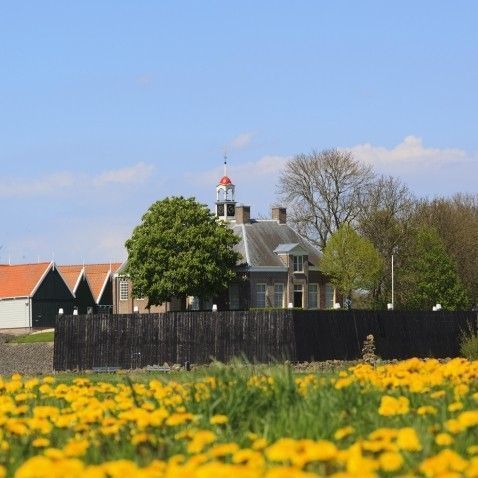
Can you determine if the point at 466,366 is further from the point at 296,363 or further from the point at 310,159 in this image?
the point at 310,159

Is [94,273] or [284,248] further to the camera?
[94,273]

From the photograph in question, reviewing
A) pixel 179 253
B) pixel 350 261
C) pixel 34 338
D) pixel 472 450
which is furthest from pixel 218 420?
pixel 350 261

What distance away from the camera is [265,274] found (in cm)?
8438

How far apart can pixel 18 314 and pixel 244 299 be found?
15.9 metres

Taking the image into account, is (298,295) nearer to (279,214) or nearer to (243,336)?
(279,214)

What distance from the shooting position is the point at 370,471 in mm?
6645

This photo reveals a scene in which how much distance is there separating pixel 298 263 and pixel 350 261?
5398 millimetres

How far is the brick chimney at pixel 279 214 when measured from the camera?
8800cm

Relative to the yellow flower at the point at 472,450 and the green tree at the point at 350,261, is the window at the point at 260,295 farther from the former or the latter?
the yellow flower at the point at 472,450

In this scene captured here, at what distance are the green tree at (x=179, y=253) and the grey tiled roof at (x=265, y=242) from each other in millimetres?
4281

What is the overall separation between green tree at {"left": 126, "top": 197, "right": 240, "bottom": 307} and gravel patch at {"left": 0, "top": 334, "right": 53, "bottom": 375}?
1181 centimetres

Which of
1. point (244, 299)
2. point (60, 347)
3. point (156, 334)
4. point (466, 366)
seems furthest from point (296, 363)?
point (244, 299)

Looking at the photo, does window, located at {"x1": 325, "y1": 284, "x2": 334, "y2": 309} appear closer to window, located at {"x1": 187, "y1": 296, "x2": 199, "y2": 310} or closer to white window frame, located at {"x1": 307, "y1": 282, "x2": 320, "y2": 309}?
white window frame, located at {"x1": 307, "y1": 282, "x2": 320, "y2": 309}

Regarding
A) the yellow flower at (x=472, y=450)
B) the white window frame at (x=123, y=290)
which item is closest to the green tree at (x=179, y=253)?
the white window frame at (x=123, y=290)
